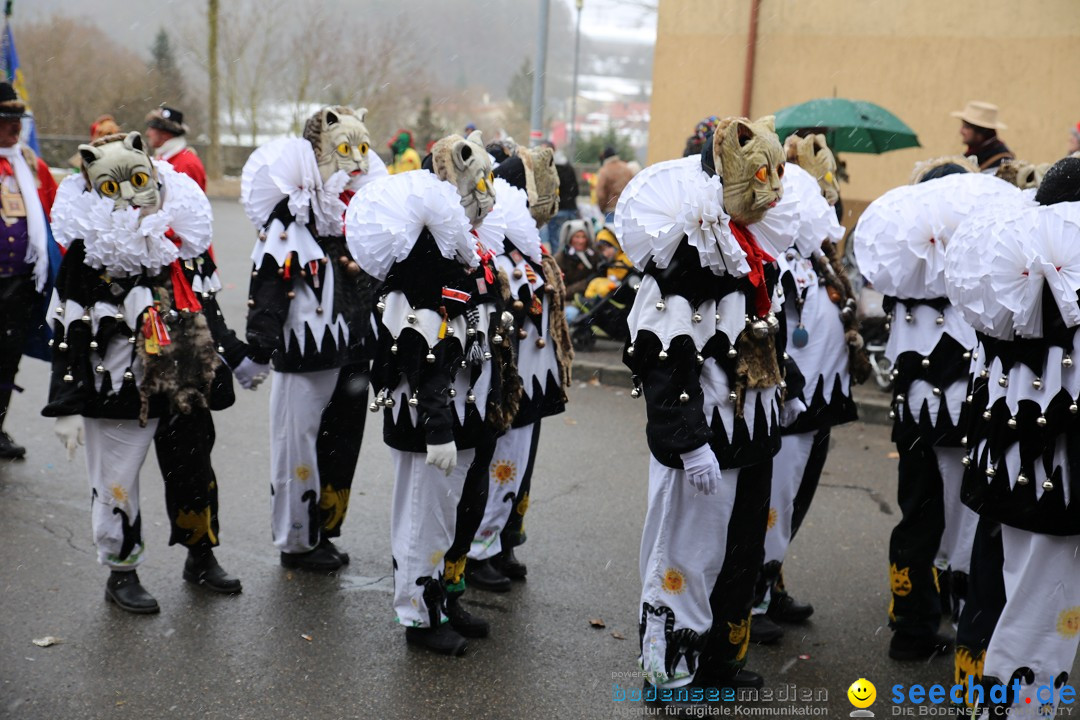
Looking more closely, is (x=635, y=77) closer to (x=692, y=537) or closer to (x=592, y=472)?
(x=592, y=472)

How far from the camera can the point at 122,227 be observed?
423 cm

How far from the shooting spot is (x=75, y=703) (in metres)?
3.82

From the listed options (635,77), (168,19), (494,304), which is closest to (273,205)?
(494,304)

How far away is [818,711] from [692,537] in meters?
0.86

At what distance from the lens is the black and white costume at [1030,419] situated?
10.3ft

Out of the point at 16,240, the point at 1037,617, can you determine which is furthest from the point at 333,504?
the point at 1037,617

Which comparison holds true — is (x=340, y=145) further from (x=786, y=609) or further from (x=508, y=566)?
(x=786, y=609)

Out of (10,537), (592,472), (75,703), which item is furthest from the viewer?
(592,472)

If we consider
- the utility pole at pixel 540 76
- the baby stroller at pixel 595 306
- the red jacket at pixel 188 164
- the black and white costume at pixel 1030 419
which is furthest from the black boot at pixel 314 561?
the utility pole at pixel 540 76

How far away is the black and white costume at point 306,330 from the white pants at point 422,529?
2.92 feet

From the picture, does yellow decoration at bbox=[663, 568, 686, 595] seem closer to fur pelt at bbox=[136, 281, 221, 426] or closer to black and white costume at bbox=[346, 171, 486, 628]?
black and white costume at bbox=[346, 171, 486, 628]

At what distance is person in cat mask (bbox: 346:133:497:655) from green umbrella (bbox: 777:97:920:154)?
5509 mm

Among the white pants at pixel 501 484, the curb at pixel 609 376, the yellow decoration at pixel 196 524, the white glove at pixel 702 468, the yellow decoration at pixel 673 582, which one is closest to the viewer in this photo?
the white glove at pixel 702 468

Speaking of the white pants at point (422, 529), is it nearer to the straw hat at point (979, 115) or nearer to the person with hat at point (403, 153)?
the straw hat at point (979, 115)
